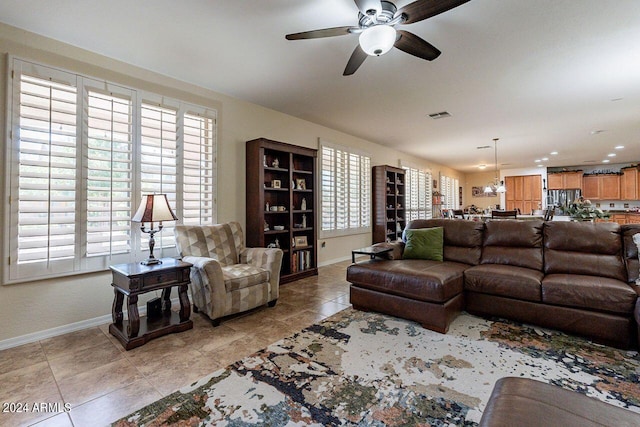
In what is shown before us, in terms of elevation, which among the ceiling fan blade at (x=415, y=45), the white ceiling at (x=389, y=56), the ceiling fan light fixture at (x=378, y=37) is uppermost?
the white ceiling at (x=389, y=56)

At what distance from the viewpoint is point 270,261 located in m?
3.33

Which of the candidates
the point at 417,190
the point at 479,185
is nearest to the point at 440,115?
the point at 417,190

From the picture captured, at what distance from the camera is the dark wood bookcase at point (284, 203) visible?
4027 millimetres

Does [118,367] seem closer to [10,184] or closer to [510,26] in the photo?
[10,184]

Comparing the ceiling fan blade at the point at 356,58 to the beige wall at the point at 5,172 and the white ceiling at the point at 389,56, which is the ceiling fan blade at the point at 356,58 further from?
the beige wall at the point at 5,172

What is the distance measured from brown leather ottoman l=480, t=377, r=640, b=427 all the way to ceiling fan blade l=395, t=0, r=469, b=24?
203 centimetres

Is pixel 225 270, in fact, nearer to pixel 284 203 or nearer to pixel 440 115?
pixel 284 203

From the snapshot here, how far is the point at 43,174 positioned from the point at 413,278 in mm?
3496

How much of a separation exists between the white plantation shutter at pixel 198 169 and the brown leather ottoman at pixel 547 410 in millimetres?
3437

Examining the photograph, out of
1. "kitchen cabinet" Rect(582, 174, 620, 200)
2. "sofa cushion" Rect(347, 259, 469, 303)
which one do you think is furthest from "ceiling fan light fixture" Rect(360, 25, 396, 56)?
"kitchen cabinet" Rect(582, 174, 620, 200)

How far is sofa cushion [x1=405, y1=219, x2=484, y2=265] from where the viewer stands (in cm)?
343

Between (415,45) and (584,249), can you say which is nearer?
(415,45)

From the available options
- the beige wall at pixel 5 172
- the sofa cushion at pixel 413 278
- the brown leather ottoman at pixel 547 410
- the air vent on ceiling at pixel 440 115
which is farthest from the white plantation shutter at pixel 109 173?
the air vent on ceiling at pixel 440 115

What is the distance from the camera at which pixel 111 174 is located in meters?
2.93
